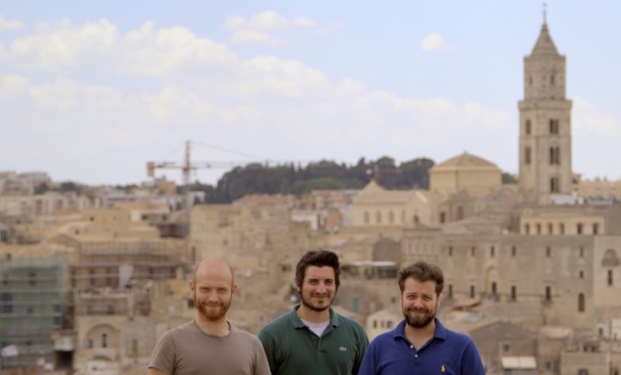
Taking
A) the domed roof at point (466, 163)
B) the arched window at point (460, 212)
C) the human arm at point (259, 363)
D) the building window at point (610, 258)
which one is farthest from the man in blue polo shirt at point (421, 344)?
the domed roof at point (466, 163)

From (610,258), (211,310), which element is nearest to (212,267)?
(211,310)

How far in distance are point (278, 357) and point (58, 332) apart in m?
47.9

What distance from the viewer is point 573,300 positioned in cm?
4981

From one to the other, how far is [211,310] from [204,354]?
198 millimetres

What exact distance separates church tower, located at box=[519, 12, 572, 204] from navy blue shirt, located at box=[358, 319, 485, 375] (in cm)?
5268

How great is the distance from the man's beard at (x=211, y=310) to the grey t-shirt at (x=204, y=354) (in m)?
0.08

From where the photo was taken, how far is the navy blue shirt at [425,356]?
7660 mm

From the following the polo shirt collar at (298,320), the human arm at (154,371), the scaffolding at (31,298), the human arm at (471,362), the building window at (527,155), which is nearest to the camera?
the human arm at (154,371)

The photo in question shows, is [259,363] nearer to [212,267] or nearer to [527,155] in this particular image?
[212,267]

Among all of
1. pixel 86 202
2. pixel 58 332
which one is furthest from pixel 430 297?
pixel 86 202

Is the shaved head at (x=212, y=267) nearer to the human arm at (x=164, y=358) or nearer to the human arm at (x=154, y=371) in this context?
the human arm at (x=164, y=358)

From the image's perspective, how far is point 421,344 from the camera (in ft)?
25.4

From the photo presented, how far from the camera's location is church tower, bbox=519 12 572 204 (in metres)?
60.2

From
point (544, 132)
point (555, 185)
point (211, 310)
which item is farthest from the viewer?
point (544, 132)
